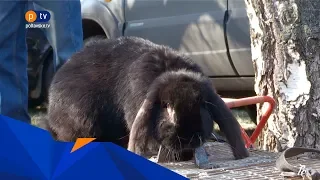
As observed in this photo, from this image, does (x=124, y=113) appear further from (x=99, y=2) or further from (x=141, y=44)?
(x=99, y=2)

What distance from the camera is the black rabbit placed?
216 cm

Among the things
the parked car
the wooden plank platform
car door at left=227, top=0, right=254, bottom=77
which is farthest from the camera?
the parked car

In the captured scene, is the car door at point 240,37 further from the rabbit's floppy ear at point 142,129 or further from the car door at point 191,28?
the rabbit's floppy ear at point 142,129

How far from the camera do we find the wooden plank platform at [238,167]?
1.79 m

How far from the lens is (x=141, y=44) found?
2785mm

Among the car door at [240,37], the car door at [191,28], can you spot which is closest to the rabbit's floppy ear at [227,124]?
the car door at [240,37]

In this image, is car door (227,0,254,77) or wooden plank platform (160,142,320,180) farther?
car door (227,0,254,77)

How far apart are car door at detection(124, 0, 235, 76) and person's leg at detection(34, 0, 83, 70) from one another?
179 cm

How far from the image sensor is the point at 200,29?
546cm

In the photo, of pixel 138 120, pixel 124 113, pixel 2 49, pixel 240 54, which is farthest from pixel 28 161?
pixel 240 54

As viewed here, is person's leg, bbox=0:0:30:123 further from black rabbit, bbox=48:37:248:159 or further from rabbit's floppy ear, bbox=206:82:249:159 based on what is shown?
rabbit's floppy ear, bbox=206:82:249:159

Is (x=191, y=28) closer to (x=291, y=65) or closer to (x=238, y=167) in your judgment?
(x=291, y=65)

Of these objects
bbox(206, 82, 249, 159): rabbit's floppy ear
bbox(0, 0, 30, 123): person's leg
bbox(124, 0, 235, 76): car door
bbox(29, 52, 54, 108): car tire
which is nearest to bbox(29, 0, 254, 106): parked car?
bbox(124, 0, 235, 76): car door

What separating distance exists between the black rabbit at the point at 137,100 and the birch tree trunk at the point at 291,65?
0.51m
